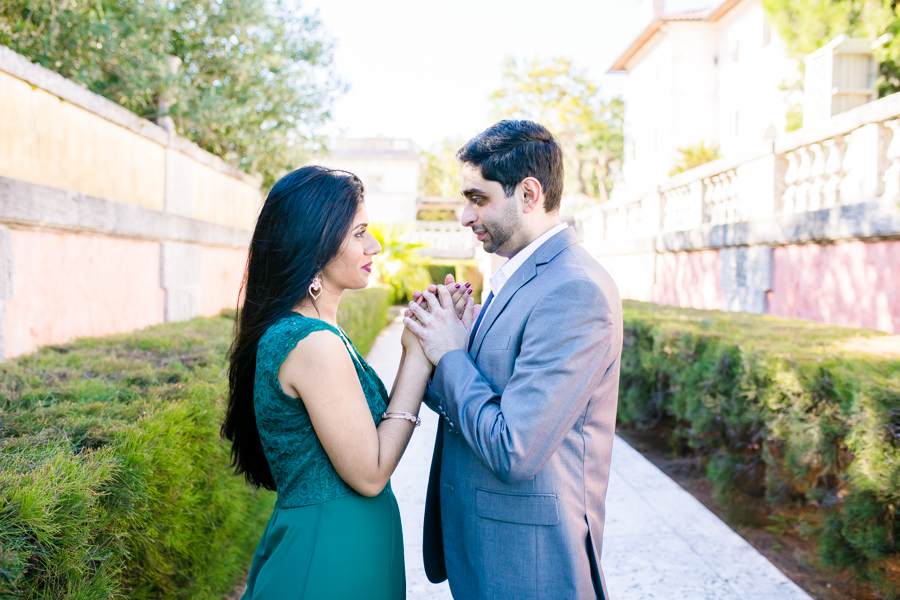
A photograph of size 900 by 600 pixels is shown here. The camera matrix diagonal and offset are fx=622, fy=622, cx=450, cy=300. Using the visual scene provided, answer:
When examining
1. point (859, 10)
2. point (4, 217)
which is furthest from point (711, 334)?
point (859, 10)

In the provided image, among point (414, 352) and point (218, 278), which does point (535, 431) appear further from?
point (218, 278)

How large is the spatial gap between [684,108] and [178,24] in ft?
75.2

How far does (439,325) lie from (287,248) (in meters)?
0.54

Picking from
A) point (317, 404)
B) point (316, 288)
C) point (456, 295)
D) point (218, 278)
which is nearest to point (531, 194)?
point (456, 295)

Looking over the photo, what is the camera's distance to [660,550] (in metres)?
3.81

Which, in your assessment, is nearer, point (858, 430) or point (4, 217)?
point (858, 430)

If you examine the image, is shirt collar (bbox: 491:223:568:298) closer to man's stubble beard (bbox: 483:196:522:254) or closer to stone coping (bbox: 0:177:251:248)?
man's stubble beard (bbox: 483:196:522:254)

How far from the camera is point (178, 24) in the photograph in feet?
27.4

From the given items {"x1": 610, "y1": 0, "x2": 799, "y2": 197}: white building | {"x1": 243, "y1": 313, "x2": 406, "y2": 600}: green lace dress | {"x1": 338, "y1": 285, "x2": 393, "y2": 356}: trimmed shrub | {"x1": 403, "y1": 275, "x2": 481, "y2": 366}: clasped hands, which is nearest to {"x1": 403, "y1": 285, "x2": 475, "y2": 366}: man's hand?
{"x1": 403, "y1": 275, "x2": 481, "y2": 366}: clasped hands

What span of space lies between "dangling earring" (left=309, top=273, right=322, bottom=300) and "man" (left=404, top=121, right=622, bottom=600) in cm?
30

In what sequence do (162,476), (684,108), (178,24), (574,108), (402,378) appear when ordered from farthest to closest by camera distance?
1. (574,108)
2. (684,108)
3. (178,24)
4. (162,476)
5. (402,378)

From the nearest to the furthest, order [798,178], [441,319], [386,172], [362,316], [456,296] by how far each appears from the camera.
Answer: [441,319], [456,296], [798,178], [362,316], [386,172]

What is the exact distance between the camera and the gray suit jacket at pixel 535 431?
158 cm

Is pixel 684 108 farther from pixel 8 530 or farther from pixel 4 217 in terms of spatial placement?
pixel 8 530
